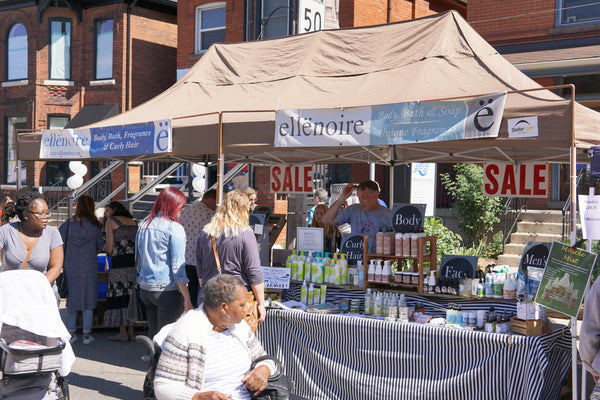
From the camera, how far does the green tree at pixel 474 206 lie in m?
13.5

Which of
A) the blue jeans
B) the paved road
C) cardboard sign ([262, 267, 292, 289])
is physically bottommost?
the paved road

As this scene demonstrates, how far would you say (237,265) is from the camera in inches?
212

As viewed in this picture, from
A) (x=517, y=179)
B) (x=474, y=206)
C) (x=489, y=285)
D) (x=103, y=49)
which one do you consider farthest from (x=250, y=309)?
(x=103, y=49)

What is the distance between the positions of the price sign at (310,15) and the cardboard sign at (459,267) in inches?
255

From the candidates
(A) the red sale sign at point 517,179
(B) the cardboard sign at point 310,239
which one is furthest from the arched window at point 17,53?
(A) the red sale sign at point 517,179

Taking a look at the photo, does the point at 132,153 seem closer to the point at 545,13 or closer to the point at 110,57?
the point at 545,13

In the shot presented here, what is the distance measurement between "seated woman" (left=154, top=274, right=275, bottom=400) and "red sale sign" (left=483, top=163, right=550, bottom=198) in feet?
15.7

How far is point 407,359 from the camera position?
547cm

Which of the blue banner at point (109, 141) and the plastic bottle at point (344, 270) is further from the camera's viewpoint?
the blue banner at point (109, 141)

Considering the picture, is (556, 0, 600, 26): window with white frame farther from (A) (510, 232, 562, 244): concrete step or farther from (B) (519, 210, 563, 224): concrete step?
(A) (510, 232, 562, 244): concrete step

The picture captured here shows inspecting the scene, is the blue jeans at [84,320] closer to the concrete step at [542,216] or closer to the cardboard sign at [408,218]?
the cardboard sign at [408,218]

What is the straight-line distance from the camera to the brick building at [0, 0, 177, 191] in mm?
21516

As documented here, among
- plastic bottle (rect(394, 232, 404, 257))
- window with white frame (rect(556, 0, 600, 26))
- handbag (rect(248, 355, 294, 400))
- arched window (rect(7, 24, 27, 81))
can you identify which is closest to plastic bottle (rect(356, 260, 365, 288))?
plastic bottle (rect(394, 232, 404, 257))

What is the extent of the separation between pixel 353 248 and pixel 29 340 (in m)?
3.36
